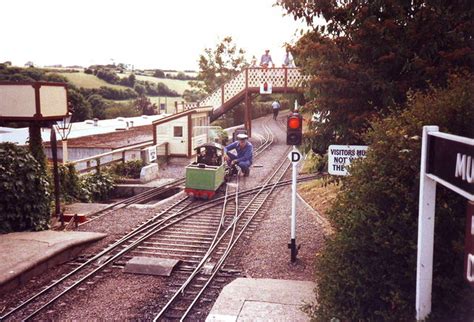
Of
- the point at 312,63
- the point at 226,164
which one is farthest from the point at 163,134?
the point at 312,63

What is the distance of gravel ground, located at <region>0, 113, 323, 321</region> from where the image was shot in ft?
25.1

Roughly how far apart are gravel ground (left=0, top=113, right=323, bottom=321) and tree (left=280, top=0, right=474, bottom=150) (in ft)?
9.35

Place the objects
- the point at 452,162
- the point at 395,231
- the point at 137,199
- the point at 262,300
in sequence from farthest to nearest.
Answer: the point at 137,199 < the point at 262,300 < the point at 395,231 < the point at 452,162

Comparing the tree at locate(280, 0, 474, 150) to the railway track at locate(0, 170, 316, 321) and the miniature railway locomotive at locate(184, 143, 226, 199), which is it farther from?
the miniature railway locomotive at locate(184, 143, 226, 199)

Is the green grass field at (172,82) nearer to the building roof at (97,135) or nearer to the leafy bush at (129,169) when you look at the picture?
the building roof at (97,135)

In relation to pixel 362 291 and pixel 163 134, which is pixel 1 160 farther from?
pixel 163 134

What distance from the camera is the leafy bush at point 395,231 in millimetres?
4332

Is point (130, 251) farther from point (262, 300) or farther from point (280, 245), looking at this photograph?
point (262, 300)

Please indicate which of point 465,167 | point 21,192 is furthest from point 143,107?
point 465,167

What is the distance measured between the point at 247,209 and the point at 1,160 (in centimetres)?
680

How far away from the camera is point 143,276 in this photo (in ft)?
29.8

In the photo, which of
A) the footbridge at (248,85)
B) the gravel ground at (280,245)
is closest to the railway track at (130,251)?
the gravel ground at (280,245)

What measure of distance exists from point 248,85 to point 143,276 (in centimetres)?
2104

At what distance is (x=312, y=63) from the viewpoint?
8.18 meters
